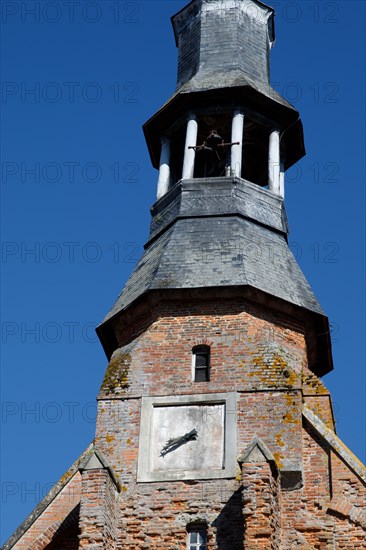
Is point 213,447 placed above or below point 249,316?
below

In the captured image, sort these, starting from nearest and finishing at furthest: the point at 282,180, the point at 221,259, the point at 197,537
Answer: the point at 197,537 → the point at 221,259 → the point at 282,180

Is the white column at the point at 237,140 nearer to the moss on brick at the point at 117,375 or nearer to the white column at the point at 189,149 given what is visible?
the white column at the point at 189,149

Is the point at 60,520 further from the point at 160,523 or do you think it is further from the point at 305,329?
the point at 305,329

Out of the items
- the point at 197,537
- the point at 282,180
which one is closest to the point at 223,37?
the point at 282,180

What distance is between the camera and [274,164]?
3100 centimetres

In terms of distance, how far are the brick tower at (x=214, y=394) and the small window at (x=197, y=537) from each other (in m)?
0.03

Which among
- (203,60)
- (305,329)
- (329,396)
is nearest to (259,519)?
(329,396)

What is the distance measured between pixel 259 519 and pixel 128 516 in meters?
2.61

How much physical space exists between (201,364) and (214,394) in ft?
3.04

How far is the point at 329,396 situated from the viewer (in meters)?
25.7

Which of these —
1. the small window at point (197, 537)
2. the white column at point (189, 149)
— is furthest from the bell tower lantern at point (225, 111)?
the small window at point (197, 537)

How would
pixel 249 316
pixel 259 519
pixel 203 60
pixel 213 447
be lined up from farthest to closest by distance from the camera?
pixel 203 60, pixel 249 316, pixel 213 447, pixel 259 519

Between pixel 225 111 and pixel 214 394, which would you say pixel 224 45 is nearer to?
pixel 225 111

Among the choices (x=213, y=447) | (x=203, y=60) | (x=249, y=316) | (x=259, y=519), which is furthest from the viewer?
(x=203, y=60)
